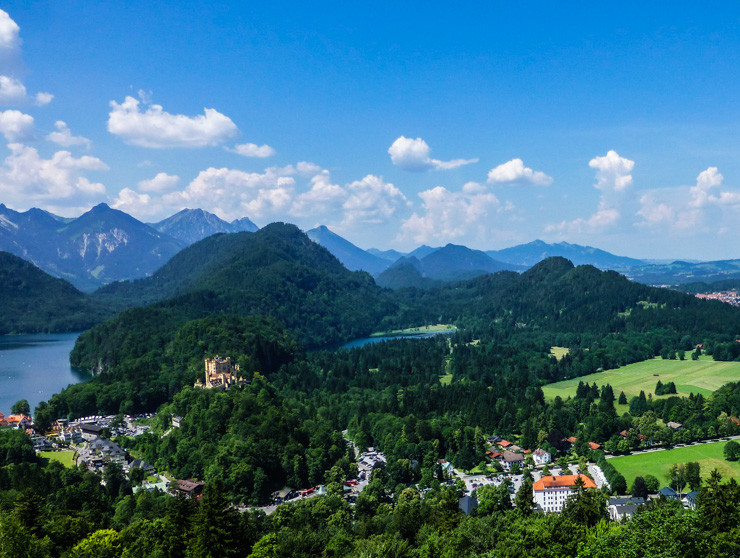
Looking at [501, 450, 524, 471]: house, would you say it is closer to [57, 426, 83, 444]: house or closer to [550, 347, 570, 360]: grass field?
[57, 426, 83, 444]: house

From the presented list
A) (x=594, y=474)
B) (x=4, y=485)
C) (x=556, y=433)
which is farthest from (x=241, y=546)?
(x=556, y=433)

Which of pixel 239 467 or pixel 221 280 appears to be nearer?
pixel 239 467

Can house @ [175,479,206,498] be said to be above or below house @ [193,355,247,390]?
below

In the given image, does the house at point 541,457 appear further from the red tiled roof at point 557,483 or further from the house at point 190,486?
the house at point 190,486

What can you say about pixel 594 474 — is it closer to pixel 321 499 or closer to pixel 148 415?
pixel 321 499

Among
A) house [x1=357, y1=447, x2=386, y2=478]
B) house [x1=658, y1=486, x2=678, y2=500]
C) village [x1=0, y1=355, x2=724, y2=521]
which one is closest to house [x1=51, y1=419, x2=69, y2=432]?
village [x1=0, y1=355, x2=724, y2=521]

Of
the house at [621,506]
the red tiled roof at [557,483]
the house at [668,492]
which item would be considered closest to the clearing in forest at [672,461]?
the house at [668,492]
